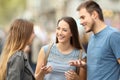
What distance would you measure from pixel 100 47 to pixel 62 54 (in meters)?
0.83

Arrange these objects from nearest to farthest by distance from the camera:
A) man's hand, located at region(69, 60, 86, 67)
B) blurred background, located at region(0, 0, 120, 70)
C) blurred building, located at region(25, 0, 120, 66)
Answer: man's hand, located at region(69, 60, 86, 67) → blurred background, located at region(0, 0, 120, 70) → blurred building, located at region(25, 0, 120, 66)

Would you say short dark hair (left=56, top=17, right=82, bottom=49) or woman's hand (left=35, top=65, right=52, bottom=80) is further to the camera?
short dark hair (left=56, top=17, right=82, bottom=49)

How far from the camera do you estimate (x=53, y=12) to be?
37.2 m

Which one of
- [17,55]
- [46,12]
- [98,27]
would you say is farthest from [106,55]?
[46,12]

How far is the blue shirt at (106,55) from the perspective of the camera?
252 inches

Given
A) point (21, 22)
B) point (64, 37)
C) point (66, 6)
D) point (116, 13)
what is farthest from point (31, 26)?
point (66, 6)

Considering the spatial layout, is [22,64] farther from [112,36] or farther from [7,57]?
[112,36]

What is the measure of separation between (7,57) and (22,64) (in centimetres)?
20

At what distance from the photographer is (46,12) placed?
3859 centimetres

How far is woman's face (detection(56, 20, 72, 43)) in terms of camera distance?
23.5ft

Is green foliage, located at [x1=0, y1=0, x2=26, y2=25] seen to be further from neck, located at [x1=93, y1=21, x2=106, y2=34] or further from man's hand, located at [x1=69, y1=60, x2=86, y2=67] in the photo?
neck, located at [x1=93, y1=21, x2=106, y2=34]

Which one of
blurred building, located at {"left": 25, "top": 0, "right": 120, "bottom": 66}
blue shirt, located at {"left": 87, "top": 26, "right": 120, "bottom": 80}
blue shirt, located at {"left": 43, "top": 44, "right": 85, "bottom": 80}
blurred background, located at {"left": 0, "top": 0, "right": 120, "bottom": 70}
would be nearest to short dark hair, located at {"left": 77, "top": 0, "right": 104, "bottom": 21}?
blue shirt, located at {"left": 87, "top": 26, "right": 120, "bottom": 80}

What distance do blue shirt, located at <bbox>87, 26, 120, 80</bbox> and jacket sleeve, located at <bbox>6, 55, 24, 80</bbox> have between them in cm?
87

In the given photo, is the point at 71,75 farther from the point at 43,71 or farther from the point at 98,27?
the point at 98,27
